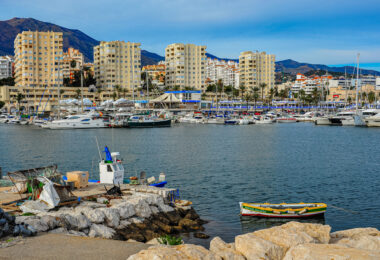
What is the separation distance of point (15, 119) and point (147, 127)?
159 ft

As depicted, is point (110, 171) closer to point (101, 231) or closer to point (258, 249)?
point (101, 231)

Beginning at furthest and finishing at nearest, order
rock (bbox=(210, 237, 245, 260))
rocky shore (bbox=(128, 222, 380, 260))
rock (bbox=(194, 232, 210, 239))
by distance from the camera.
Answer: rock (bbox=(194, 232, 210, 239)), rock (bbox=(210, 237, 245, 260)), rocky shore (bbox=(128, 222, 380, 260))

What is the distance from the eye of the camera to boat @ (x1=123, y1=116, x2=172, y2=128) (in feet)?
341

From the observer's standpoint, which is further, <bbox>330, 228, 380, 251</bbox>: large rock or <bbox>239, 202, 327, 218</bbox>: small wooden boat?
<bbox>239, 202, 327, 218</bbox>: small wooden boat

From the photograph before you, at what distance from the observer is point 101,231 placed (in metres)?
15.0

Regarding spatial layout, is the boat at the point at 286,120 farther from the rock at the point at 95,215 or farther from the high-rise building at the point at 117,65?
the rock at the point at 95,215

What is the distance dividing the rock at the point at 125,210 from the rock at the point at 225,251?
6.78 meters

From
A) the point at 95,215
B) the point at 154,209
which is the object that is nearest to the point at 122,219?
the point at 95,215

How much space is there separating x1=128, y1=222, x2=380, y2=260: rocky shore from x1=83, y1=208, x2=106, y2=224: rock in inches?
250

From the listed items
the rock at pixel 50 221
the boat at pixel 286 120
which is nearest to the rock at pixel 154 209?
the rock at pixel 50 221

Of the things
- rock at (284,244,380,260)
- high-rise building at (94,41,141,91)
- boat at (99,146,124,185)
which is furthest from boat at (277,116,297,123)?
rock at (284,244,380,260)

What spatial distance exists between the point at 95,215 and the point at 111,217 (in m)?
0.67

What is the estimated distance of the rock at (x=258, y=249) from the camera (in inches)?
375

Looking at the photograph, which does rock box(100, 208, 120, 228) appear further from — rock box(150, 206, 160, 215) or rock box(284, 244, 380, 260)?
rock box(284, 244, 380, 260)
